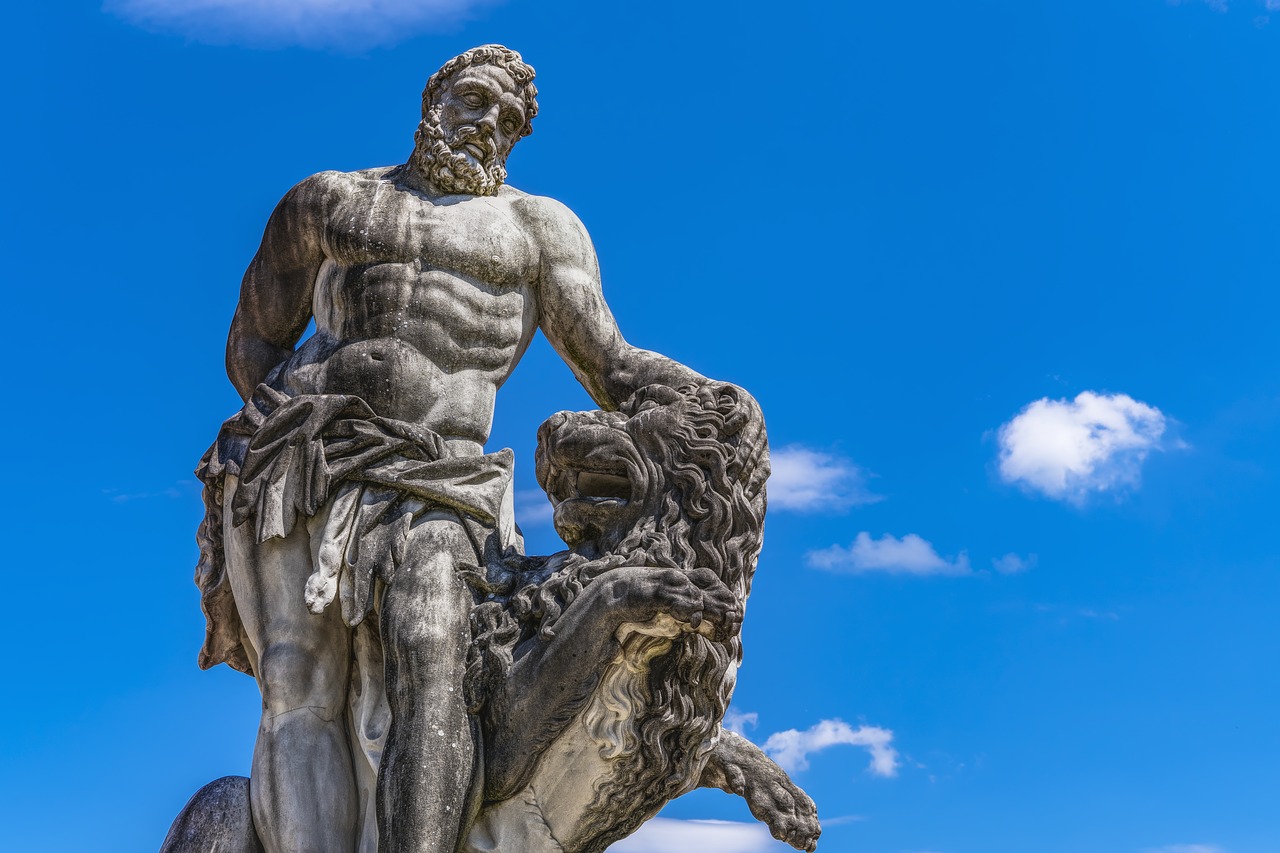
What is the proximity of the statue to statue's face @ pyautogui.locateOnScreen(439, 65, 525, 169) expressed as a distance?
0.01 metres

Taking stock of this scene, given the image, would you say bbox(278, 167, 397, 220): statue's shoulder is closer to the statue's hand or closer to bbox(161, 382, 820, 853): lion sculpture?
bbox(161, 382, 820, 853): lion sculpture

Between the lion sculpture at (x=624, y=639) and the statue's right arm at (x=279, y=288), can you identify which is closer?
the lion sculpture at (x=624, y=639)

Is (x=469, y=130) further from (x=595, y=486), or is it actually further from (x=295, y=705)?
(x=295, y=705)

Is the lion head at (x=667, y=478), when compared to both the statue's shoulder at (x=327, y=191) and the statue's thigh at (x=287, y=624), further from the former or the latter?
the statue's shoulder at (x=327, y=191)

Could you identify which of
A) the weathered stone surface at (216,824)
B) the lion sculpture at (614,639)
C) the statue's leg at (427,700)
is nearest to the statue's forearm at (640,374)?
the lion sculpture at (614,639)

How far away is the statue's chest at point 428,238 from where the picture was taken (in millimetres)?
8391

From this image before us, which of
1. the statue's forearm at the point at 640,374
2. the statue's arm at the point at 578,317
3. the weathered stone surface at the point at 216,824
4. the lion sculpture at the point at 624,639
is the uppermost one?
the statue's arm at the point at 578,317

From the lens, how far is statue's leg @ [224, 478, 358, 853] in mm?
7809

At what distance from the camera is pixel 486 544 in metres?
8.05

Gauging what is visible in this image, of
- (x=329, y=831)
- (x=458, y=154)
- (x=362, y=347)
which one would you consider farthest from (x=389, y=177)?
(x=329, y=831)

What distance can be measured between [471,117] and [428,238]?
66cm

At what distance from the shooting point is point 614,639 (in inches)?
301

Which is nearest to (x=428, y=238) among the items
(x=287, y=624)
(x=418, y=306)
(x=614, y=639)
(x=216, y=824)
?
(x=418, y=306)

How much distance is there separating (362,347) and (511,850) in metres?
2.31
